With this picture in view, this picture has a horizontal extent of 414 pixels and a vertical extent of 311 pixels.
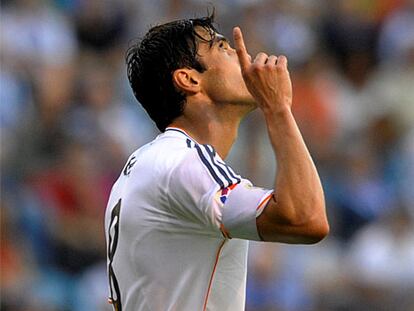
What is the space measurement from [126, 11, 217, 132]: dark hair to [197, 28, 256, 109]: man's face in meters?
0.03

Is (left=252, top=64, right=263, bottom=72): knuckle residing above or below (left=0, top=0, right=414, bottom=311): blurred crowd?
above

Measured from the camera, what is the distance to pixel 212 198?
12.9 ft

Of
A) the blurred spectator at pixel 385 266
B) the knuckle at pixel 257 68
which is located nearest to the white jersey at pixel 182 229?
the knuckle at pixel 257 68

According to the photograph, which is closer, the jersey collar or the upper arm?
the upper arm

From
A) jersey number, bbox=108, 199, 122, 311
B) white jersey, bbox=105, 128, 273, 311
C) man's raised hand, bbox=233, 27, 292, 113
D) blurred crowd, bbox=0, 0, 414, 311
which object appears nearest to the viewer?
white jersey, bbox=105, 128, 273, 311

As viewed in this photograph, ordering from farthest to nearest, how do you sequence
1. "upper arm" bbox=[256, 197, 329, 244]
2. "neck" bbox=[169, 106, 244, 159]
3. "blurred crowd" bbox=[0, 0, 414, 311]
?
"blurred crowd" bbox=[0, 0, 414, 311], "neck" bbox=[169, 106, 244, 159], "upper arm" bbox=[256, 197, 329, 244]

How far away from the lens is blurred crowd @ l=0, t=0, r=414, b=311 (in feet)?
30.2

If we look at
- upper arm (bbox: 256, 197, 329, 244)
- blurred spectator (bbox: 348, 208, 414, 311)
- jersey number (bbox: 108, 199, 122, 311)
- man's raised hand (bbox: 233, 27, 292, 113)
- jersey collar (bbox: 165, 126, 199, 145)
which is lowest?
blurred spectator (bbox: 348, 208, 414, 311)

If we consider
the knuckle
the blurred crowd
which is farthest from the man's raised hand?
the blurred crowd

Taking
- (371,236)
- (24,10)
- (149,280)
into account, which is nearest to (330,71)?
(371,236)

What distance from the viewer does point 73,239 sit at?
30.3 ft

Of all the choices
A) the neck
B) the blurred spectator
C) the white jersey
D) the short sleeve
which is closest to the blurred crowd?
the blurred spectator

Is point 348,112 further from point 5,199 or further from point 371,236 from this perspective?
point 5,199

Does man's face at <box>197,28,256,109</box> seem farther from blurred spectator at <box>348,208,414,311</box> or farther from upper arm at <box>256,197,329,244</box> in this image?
blurred spectator at <box>348,208,414,311</box>
